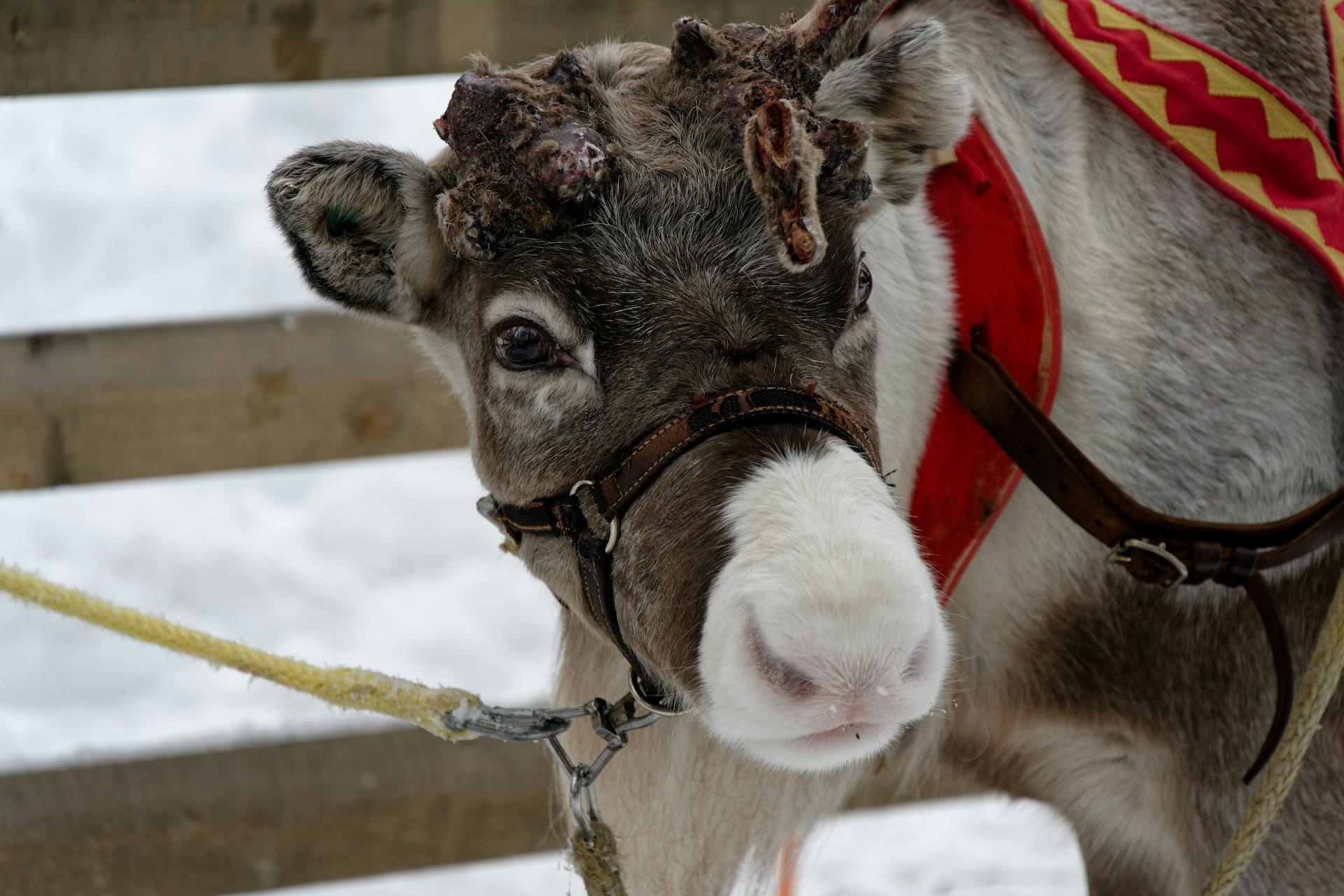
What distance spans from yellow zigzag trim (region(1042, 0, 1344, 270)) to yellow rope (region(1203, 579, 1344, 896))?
57 cm

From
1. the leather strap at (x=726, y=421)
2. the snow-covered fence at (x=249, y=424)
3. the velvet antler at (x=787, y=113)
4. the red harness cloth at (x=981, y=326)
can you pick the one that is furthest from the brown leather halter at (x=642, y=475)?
the snow-covered fence at (x=249, y=424)

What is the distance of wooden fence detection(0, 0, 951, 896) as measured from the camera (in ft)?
9.17

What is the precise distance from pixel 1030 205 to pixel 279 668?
1.36 metres

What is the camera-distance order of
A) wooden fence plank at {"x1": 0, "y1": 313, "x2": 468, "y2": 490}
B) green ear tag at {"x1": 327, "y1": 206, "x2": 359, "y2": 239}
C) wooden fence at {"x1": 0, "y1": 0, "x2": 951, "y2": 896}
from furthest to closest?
wooden fence plank at {"x1": 0, "y1": 313, "x2": 468, "y2": 490}, wooden fence at {"x1": 0, "y1": 0, "x2": 951, "y2": 896}, green ear tag at {"x1": 327, "y1": 206, "x2": 359, "y2": 239}

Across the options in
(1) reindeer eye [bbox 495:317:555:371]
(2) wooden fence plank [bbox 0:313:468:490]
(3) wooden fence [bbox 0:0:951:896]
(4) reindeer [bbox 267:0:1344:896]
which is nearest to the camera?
(4) reindeer [bbox 267:0:1344:896]

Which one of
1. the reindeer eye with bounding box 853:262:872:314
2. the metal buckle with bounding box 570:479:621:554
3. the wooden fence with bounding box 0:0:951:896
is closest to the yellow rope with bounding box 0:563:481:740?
the metal buckle with bounding box 570:479:621:554

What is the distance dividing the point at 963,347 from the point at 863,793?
1.93 metres

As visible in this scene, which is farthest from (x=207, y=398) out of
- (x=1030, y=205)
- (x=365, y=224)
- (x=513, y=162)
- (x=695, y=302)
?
(x=1030, y=205)

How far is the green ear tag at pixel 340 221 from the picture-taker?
69.4 inches

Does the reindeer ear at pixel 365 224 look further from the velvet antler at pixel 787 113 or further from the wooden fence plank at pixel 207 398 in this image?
the wooden fence plank at pixel 207 398

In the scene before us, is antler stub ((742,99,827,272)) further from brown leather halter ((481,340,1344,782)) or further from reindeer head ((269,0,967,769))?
brown leather halter ((481,340,1344,782))

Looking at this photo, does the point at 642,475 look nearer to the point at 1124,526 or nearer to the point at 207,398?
the point at 1124,526

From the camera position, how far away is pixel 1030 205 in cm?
195

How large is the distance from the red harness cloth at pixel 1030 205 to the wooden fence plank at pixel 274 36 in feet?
3.81
